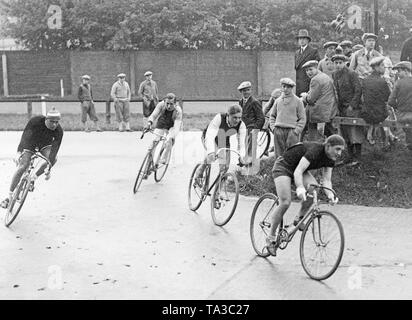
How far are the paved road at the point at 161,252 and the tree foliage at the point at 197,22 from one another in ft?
80.7

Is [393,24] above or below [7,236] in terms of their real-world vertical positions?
above

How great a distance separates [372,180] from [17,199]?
5.91m

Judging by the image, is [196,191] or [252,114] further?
[252,114]

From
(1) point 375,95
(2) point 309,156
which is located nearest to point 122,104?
(1) point 375,95

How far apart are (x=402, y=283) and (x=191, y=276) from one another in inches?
86.8

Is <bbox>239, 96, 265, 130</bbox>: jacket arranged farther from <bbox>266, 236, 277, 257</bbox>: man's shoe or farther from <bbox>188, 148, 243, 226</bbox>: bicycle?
<bbox>266, 236, 277, 257</bbox>: man's shoe

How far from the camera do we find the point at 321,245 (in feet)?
23.8

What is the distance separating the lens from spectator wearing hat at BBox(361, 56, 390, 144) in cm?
1150

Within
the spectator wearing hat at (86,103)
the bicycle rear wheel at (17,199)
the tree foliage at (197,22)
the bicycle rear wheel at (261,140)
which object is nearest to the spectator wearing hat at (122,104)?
the spectator wearing hat at (86,103)

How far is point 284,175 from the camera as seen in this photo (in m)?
7.70

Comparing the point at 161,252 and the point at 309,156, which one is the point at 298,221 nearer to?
the point at 309,156

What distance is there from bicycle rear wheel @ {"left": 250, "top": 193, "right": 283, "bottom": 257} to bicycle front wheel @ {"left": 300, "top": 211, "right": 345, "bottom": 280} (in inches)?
26.2

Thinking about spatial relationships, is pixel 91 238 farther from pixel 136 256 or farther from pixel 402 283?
pixel 402 283

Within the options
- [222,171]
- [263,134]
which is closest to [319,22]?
[263,134]
